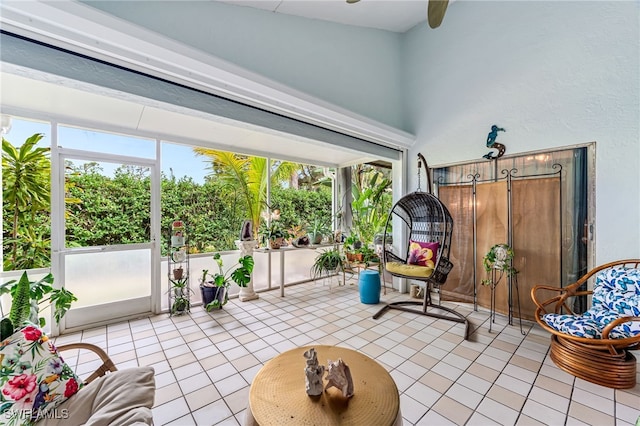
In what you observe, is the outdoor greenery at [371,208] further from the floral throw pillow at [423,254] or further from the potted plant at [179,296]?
the potted plant at [179,296]

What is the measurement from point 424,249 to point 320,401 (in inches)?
111

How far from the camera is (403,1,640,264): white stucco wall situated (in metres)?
2.43

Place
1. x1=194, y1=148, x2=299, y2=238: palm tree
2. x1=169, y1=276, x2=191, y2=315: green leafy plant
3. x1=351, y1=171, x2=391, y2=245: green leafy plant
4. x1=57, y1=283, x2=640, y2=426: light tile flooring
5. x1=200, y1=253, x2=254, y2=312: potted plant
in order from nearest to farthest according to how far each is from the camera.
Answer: x1=57, y1=283, x2=640, y2=426: light tile flooring → x1=169, y1=276, x2=191, y2=315: green leafy plant → x1=200, y1=253, x2=254, y2=312: potted plant → x1=194, y1=148, x2=299, y2=238: palm tree → x1=351, y1=171, x2=391, y2=245: green leafy plant

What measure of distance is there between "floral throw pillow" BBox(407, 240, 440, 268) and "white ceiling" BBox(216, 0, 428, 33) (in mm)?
3160

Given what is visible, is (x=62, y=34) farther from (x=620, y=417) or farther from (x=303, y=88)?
(x=620, y=417)

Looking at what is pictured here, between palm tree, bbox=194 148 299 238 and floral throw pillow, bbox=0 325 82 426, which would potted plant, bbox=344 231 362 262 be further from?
floral throw pillow, bbox=0 325 82 426

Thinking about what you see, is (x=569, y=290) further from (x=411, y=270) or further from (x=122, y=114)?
(x=122, y=114)

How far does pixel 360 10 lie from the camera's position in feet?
10.4

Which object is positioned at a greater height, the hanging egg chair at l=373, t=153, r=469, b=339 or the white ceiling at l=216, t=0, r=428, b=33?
the white ceiling at l=216, t=0, r=428, b=33

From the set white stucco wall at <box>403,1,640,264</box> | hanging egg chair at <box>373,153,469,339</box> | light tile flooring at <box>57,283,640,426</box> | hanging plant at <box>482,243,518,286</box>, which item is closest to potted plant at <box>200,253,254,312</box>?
light tile flooring at <box>57,283,640,426</box>

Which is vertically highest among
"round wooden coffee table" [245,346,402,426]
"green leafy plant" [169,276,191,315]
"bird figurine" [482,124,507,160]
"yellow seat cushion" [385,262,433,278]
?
"bird figurine" [482,124,507,160]

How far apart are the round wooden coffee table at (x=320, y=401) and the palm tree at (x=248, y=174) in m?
3.09

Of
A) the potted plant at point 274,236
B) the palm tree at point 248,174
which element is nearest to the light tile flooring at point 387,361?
the potted plant at point 274,236

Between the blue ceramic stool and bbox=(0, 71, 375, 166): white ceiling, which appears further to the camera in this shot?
the blue ceramic stool
